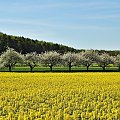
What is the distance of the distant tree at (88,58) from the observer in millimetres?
84994

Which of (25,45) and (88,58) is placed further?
(25,45)

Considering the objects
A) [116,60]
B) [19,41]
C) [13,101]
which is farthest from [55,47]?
[13,101]

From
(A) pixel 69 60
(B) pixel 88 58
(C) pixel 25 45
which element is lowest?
(A) pixel 69 60

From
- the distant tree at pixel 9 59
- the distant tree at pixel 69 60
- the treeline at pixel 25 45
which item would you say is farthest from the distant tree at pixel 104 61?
the treeline at pixel 25 45

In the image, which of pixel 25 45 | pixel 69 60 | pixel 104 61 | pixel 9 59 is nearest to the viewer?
pixel 9 59

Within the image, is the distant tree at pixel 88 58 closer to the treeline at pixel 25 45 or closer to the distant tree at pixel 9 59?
the distant tree at pixel 9 59

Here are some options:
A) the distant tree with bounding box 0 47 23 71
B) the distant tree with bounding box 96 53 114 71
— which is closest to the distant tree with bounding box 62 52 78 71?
the distant tree with bounding box 96 53 114 71

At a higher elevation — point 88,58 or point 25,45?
point 25,45

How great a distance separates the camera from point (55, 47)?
172250mm

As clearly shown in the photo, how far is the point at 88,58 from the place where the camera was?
8862 centimetres

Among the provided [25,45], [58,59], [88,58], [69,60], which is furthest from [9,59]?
[25,45]

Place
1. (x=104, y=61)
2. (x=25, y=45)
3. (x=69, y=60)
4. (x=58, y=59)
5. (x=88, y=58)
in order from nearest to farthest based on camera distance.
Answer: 1. (x=58, y=59)
2. (x=69, y=60)
3. (x=88, y=58)
4. (x=104, y=61)
5. (x=25, y=45)

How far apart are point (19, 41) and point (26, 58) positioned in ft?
243

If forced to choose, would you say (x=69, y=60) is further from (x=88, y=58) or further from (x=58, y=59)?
(x=88, y=58)
